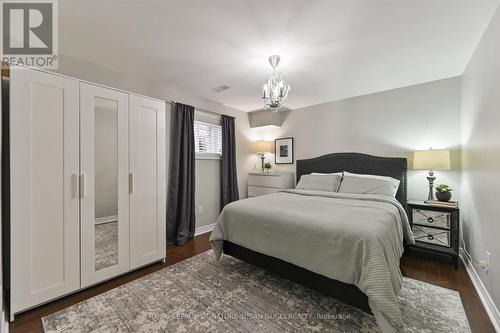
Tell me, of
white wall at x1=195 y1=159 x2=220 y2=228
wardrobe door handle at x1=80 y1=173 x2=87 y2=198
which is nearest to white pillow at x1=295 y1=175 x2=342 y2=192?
white wall at x1=195 y1=159 x2=220 y2=228

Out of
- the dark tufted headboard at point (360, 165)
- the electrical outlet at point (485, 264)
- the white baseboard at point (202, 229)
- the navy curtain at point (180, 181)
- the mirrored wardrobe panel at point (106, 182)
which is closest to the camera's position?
the electrical outlet at point (485, 264)

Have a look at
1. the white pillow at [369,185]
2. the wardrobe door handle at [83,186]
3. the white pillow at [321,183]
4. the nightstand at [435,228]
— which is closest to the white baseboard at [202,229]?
the white pillow at [321,183]

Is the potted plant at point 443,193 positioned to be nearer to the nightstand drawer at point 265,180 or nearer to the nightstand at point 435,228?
the nightstand at point 435,228

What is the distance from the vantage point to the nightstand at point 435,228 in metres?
2.47

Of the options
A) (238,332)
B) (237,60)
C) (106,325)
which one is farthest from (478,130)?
(106,325)

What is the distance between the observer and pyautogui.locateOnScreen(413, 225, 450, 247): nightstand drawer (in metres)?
2.55

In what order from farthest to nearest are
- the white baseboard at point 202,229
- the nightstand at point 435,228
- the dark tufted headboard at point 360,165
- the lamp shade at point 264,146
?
the lamp shade at point 264,146 < the white baseboard at point 202,229 < the dark tufted headboard at point 360,165 < the nightstand at point 435,228

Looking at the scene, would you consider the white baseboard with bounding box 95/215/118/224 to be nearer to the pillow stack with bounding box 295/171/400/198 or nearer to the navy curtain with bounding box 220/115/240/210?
the navy curtain with bounding box 220/115/240/210

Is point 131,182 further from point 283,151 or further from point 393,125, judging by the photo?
point 393,125

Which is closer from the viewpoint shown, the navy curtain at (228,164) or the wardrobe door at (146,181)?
the wardrobe door at (146,181)

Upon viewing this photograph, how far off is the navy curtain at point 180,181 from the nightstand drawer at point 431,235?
3.27 metres

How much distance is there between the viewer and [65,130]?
6.21 feet

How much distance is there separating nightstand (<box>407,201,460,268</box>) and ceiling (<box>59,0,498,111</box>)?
70.5 inches

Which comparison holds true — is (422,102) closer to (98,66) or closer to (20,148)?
(98,66)
